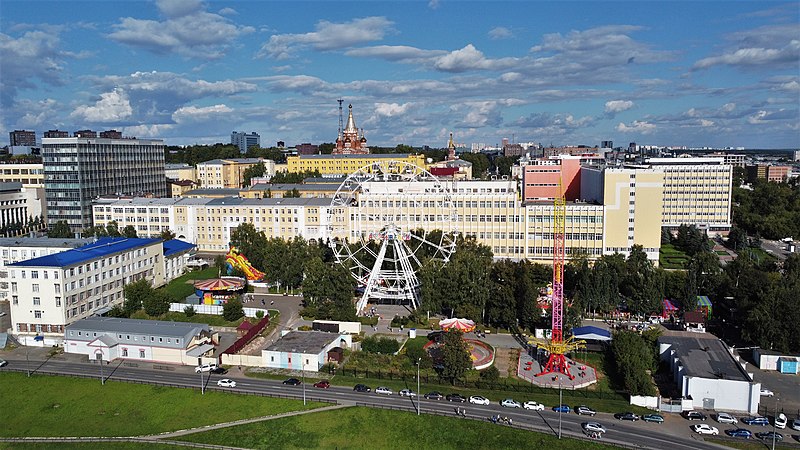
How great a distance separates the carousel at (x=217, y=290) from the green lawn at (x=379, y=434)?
32317mm

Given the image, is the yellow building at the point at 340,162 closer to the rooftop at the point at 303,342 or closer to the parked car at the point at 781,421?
the rooftop at the point at 303,342

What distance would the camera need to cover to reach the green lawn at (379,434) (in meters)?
42.6

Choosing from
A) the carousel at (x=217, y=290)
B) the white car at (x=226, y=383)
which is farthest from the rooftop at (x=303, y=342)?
the carousel at (x=217, y=290)

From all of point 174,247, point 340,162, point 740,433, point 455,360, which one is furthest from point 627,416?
point 340,162

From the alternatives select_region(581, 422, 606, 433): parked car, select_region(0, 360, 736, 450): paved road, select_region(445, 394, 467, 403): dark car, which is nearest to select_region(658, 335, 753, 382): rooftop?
select_region(0, 360, 736, 450): paved road

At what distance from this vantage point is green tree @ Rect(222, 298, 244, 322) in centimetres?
6875

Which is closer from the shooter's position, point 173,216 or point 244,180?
point 173,216

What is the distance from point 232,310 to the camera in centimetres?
6875

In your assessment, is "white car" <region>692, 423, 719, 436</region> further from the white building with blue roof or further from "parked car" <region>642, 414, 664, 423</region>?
the white building with blue roof

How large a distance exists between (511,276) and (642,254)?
25.3 m

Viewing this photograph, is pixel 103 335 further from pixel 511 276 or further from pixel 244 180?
pixel 244 180

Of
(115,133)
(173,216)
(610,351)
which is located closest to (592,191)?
(610,351)

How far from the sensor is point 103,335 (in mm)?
59688

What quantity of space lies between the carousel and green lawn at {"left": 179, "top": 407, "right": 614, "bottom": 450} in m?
32.3
